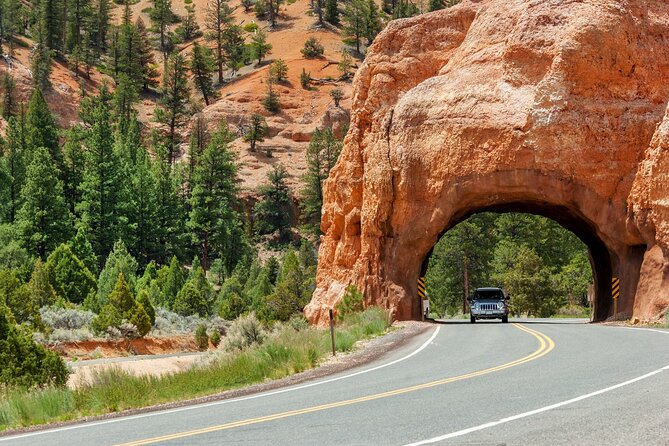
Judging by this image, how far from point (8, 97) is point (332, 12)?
2265 inches

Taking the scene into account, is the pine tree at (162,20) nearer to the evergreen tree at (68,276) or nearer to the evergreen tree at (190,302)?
the evergreen tree at (190,302)

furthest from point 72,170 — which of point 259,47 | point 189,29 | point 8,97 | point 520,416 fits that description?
point 520,416

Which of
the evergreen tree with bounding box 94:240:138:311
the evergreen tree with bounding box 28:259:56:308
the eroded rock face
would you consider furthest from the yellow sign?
the evergreen tree with bounding box 28:259:56:308

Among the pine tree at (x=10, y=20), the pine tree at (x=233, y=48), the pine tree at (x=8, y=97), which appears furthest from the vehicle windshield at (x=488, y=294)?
the pine tree at (x=10, y=20)

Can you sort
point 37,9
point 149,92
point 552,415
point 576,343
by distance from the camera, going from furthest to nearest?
1. point 37,9
2. point 149,92
3. point 576,343
4. point 552,415

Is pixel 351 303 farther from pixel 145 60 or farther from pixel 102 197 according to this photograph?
pixel 145 60

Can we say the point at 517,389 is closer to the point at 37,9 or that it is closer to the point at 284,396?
the point at 284,396

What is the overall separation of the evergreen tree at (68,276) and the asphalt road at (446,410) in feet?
133

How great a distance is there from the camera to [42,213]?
208 ft

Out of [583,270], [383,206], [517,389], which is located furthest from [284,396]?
[583,270]

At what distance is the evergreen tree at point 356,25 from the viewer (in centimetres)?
12356

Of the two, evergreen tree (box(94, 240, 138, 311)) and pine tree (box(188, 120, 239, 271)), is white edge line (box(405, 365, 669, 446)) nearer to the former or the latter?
evergreen tree (box(94, 240, 138, 311))

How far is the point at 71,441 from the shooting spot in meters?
9.83

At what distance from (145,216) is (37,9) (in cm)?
7242
